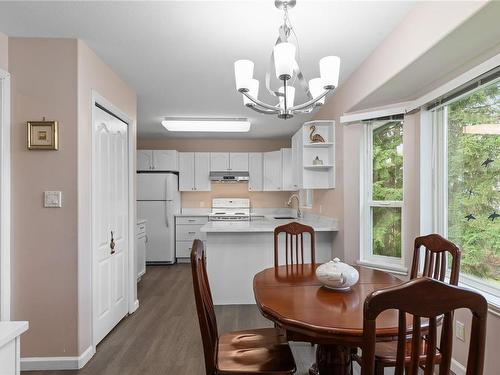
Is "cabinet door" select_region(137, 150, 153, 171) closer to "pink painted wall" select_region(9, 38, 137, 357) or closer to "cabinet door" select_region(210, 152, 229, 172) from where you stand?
"cabinet door" select_region(210, 152, 229, 172)

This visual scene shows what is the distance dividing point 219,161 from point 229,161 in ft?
0.64

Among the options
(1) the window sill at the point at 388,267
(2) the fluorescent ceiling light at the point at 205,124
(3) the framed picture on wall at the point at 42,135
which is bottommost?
(1) the window sill at the point at 388,267

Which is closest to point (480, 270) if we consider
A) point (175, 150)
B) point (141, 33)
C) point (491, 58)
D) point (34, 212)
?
point (491, 58)

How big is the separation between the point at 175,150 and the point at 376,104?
13.2 feet

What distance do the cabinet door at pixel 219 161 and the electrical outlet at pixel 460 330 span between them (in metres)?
4.51

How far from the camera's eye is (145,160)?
573 cm

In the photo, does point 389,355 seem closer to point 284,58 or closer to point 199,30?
point 284,58

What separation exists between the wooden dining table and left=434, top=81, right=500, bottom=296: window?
711 millimetres

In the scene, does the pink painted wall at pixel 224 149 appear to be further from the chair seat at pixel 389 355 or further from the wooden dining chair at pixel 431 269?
the chair seat at pixel 389 355

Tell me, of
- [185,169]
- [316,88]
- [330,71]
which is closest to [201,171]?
[185,169]

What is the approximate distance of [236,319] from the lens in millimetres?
3127

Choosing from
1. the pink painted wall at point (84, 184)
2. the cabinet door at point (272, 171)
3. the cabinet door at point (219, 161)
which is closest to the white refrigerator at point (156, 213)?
the cabinet door at point (219, 161)

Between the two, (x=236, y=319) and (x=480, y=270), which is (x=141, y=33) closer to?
(x=236, y=319)

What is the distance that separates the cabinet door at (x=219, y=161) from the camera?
598 cm
